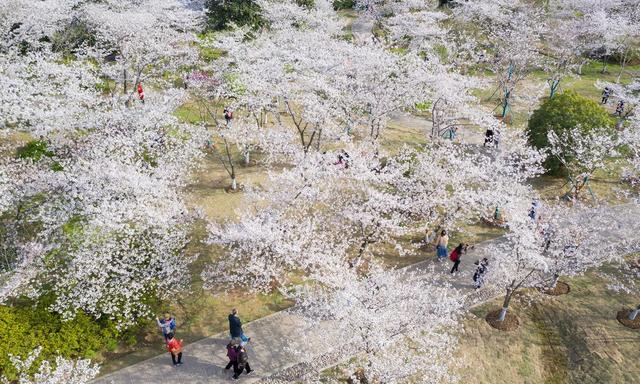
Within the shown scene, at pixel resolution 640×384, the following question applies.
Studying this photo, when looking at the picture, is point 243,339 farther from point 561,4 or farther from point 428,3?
point 561,4

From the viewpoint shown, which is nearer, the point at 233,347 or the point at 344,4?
the point at 233,347

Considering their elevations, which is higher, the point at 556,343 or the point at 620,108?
the point at 620,108

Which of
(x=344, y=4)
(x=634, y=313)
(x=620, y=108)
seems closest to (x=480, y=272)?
(x=634, y=313)

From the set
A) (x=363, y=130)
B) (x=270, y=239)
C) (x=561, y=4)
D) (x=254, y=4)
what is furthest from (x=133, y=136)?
(x=561, y=4)

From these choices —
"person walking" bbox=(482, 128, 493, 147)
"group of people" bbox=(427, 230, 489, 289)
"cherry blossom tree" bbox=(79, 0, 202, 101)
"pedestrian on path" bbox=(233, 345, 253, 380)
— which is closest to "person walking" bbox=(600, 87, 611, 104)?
"person walking" bbox=(482, 128, 493, 147)

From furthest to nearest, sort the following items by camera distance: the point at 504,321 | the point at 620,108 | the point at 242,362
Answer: the point at 620,108 < the point at 504,321 < the point at 242,362

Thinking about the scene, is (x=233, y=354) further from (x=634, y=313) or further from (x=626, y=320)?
(x=634, y=313)

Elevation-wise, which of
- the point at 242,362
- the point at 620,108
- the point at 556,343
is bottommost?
the point at 556,343

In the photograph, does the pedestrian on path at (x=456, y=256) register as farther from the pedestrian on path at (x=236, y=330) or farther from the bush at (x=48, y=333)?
the bush at (x=48, y=333)

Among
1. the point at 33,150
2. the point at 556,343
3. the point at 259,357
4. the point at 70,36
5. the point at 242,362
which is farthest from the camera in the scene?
the point at 70,36
